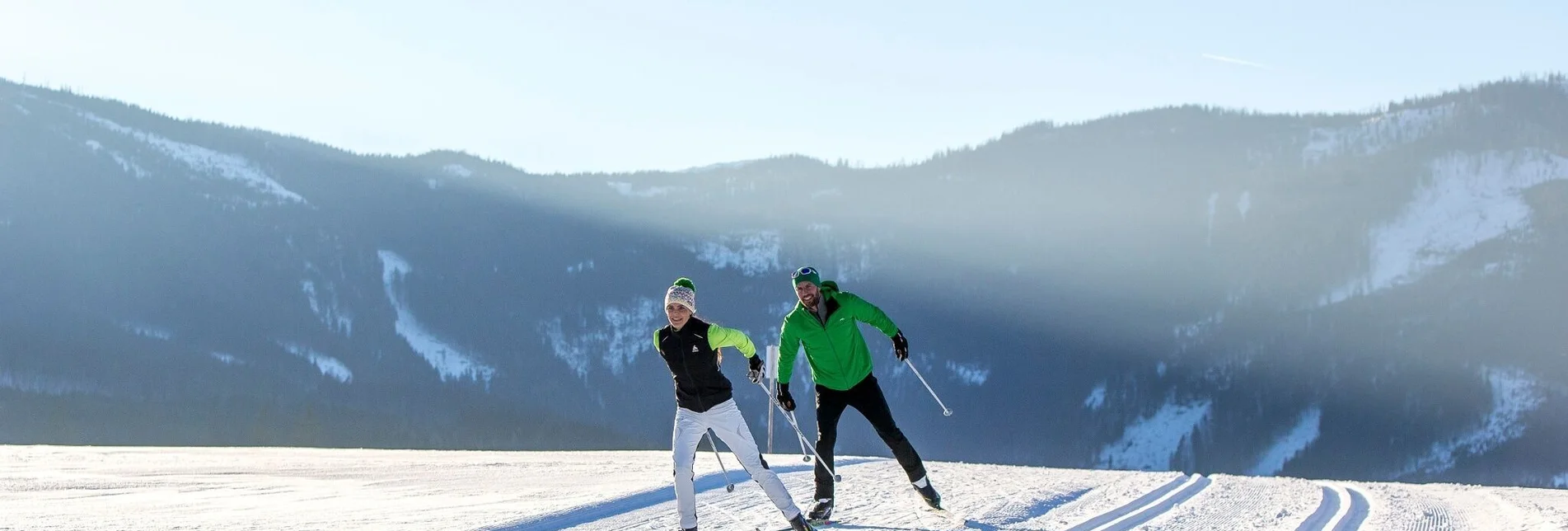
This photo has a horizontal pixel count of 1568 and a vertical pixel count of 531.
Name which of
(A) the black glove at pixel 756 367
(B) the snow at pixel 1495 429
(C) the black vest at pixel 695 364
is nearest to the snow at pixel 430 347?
(B) the snow at pixel 1495 429

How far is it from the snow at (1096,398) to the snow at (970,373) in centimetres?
1405

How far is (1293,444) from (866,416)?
153 metres

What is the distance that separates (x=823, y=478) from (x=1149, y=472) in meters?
5.88

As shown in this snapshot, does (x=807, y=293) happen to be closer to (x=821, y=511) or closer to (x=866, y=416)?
(x=866, y=416)

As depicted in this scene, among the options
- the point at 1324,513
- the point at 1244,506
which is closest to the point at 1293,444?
the point at 1244,506

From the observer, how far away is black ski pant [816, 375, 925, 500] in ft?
29.9

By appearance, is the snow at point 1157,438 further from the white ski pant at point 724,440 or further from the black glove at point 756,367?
the black glove at point 756,367

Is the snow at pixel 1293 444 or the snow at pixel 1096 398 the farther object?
the snow at pixel 1096 398

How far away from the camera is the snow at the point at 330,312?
15625 centimetres

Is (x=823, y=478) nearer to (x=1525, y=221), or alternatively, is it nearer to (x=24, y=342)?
(x=24, y=342)

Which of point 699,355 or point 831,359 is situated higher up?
point 699,355

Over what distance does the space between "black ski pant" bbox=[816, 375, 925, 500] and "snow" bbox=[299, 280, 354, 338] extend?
156 metres

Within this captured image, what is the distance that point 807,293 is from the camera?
345 inches

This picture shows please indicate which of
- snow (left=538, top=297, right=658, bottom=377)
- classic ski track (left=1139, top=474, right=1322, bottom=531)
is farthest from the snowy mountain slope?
classic ski track (left=1139, top=474, right=1322, bottom=531)
